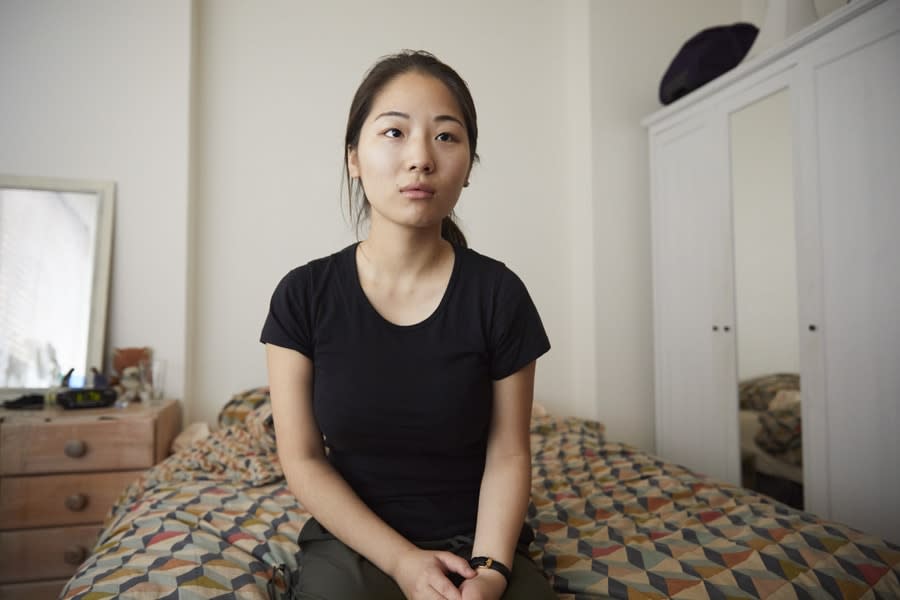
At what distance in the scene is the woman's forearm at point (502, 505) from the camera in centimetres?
87

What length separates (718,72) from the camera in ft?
8.48

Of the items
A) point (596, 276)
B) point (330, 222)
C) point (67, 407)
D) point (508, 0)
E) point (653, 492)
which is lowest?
point (653, 492)

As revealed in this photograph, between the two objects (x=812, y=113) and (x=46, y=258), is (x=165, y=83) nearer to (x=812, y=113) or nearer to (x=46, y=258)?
(x=46, y=258)

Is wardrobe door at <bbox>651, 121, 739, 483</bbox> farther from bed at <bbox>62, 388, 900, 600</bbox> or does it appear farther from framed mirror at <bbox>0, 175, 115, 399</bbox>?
framed mirror at <bbox>0, 175, 115, 399</bbox>

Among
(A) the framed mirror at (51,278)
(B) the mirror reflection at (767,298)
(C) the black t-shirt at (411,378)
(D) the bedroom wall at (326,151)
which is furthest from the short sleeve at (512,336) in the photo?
(A) the framed mirror at (51,278)

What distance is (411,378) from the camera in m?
0.91

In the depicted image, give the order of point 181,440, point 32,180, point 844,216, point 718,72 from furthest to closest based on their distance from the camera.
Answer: point 718,72, point 32,180, point 181,440, point 844,216

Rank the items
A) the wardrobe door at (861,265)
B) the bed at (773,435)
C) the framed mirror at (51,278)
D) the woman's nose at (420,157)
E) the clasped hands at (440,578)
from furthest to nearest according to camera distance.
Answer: the framed mirror at (51,278) < the bed at (773,435) < the wardrobe door at (861,265) < the woman's nose at (420,157) < the clasped hands at (440,578)

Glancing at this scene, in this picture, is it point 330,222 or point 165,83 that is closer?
point 165,83

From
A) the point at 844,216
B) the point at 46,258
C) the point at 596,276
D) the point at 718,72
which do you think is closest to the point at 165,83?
the point at 46,258

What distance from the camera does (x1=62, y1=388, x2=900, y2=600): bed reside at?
1032mm

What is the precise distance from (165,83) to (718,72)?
2.49m

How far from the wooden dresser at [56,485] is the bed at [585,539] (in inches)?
8.7

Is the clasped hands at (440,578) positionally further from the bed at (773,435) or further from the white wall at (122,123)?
the white wall at (122,123)
